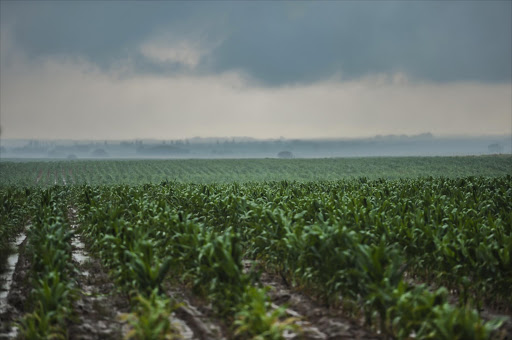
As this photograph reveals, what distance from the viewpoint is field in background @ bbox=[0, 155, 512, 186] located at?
60094 millimetres

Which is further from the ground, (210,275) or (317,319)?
(210,275)

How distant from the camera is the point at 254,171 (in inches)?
2795

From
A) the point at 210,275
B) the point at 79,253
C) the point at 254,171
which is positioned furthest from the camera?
the point at 254,171

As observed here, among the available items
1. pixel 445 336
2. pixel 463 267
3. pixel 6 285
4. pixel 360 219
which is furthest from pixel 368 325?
pixel 6 285

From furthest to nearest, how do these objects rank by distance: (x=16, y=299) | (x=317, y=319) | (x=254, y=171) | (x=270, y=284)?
(x=254, y=171), (x=270, y=284), (x=16, y=299), (x=317, y=319)

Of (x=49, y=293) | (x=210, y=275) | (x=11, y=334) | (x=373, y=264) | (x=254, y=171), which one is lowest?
(x=11, y=334)

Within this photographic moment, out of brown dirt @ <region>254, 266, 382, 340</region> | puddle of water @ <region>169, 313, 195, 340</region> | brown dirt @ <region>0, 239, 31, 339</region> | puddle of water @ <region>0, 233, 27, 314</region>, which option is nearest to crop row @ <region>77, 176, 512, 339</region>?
brown dirt @ <region>254, 266, 382, 340</region>

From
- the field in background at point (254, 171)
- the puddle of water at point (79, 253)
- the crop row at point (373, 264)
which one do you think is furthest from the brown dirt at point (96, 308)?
the field in background at point (254, 171)

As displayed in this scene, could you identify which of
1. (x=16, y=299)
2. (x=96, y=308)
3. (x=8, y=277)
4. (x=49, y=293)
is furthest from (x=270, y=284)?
(x=8, y=277)

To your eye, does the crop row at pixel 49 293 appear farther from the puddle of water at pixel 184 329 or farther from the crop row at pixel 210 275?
the puddle of water at pixel 184 329

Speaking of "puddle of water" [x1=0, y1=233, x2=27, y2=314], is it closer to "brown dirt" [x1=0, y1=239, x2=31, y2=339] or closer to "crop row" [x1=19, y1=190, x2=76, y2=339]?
"brown dirt" [x1=0, y1=239, x2=31, y2=339]

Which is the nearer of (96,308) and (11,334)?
(11,334)

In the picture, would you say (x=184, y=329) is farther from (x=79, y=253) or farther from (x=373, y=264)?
(x=79, y=253)

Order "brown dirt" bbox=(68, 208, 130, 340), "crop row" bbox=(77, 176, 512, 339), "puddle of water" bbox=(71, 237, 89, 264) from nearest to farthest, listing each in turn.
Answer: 1. "crop row" bbox=(77, 176, 512, 339)
2. "brown dirt" bbox=(68, 208, 130, 340)
3. "puddle of water" bbox=(71, 237, 89, 264)
